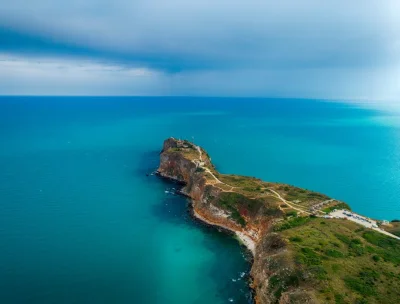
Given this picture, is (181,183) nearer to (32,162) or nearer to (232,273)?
(232,273)

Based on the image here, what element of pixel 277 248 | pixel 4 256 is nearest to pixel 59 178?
pixel 4 256

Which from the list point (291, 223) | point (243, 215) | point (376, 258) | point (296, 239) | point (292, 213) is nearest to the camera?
point (376, 258)

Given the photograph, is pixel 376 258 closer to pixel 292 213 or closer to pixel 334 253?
Answer: pixel 334 253

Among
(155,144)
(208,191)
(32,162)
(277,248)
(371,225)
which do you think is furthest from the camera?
(155,144)

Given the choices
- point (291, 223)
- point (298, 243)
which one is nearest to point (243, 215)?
point (291, 223)

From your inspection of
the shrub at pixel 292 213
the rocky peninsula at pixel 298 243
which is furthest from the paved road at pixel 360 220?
the shrub at pixel 292 213

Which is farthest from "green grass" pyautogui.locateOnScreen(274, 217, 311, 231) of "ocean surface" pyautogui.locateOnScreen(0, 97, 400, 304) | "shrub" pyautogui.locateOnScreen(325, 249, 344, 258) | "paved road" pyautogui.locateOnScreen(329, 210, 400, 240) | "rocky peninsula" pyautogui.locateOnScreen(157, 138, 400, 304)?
"shrub" pyautogui.locateOnScreen(325, 249, 344, 258)

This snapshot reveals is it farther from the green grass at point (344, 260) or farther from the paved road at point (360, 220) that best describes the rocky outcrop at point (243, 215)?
the paved road at point (360, 220)
